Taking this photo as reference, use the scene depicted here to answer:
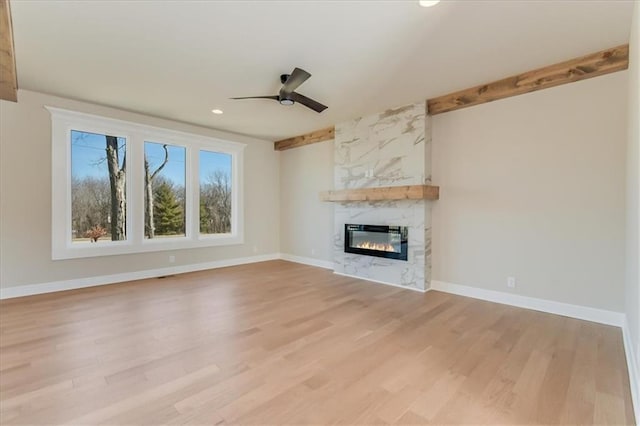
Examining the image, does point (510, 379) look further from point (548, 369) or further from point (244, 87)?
point (244, 87)

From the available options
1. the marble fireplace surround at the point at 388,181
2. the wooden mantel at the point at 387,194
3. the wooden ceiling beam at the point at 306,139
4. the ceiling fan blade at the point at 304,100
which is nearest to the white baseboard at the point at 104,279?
the marble fireplace surround at the point at 388,181

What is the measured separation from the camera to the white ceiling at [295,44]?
7.70ft

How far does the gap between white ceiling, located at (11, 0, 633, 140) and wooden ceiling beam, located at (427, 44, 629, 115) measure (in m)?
0.14

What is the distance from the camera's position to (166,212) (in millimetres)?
5398

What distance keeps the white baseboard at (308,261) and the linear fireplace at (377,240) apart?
2.79 ft

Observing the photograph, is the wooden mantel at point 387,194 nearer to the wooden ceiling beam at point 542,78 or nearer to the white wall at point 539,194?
the white wall at point 539,194

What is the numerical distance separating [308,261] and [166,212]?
9.75 ft

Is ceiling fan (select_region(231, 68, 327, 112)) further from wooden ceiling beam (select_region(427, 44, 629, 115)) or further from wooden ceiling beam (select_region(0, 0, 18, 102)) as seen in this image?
wooden ceiling beam (select_region(0, 0, 18, 102))

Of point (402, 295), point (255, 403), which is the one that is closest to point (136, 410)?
point (255, 403)

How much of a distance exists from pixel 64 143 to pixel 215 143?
7.72 feet

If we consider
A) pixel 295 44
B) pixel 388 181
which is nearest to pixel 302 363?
pixel 295 44

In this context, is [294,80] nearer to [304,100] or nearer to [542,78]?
[304,100]

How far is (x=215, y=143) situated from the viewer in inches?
234

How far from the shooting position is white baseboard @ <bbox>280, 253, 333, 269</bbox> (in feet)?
19.8
